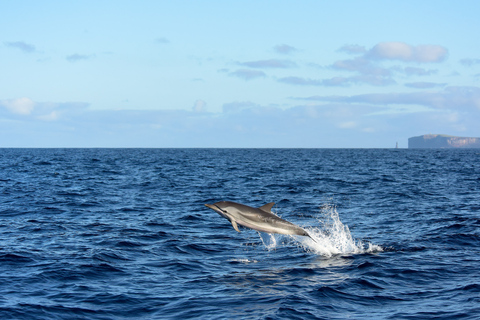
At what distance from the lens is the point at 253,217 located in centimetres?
1317

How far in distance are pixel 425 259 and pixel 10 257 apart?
1234 centimetres

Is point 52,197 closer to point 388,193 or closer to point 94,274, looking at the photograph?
point 94,274

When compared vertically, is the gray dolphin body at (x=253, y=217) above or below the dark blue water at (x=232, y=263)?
above

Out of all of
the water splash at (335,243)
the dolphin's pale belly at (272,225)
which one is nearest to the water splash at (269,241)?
the water splash at (335,243)

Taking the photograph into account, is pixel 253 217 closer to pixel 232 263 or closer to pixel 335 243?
pixel 232 263

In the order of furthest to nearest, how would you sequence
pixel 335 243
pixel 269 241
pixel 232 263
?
pixel 269 241, pixel 335 243, pixel 232 263

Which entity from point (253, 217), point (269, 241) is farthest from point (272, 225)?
point (269, 241)

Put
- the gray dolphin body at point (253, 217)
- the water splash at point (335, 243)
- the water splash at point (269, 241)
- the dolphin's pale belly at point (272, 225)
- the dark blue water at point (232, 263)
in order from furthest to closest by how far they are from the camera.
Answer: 1. the water splash at point (269, 241)
2. the water splash at point (335, 243)
3. the dolphin's pale belly at point (272, 225)
4. the gray dolphin body at point (253, 217)
5. the dark blue water at point (232, 263)

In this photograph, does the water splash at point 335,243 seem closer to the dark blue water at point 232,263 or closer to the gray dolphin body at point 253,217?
the dark blue water at point 232,263

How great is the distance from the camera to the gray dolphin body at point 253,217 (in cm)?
1314

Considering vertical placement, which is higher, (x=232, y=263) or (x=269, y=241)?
(x=269, y=241)

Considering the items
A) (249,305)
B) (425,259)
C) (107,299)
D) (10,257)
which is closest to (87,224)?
(10,257)

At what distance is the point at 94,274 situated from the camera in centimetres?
1295

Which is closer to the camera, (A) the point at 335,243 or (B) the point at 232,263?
(B) the point at 232,263
